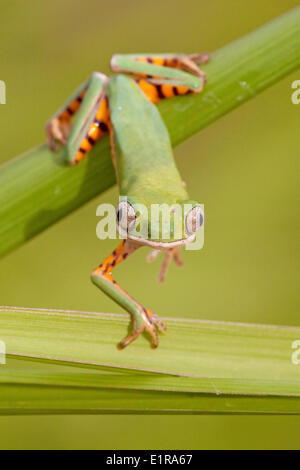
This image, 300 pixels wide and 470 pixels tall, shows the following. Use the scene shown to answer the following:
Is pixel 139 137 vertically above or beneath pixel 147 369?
above

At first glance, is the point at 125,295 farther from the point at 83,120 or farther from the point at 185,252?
the point at 83,120

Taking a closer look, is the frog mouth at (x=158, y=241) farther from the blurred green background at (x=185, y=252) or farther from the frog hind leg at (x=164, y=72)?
the blurred green background at (x=185, y=252)

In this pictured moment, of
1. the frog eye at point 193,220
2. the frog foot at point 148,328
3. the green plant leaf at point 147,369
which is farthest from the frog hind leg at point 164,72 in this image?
the green plant leaf at point 147,369

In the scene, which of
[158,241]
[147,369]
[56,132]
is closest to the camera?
[147,369]

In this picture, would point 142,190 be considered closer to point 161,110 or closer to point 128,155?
point 128,155

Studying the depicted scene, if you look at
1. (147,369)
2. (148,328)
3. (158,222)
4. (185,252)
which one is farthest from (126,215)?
(185,252)

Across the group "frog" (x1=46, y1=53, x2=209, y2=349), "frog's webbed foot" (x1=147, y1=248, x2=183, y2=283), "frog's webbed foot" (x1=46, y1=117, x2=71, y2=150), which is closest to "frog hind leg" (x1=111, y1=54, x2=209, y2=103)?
"frog" (x1=46, y1=53, x2=209, y2=349)
